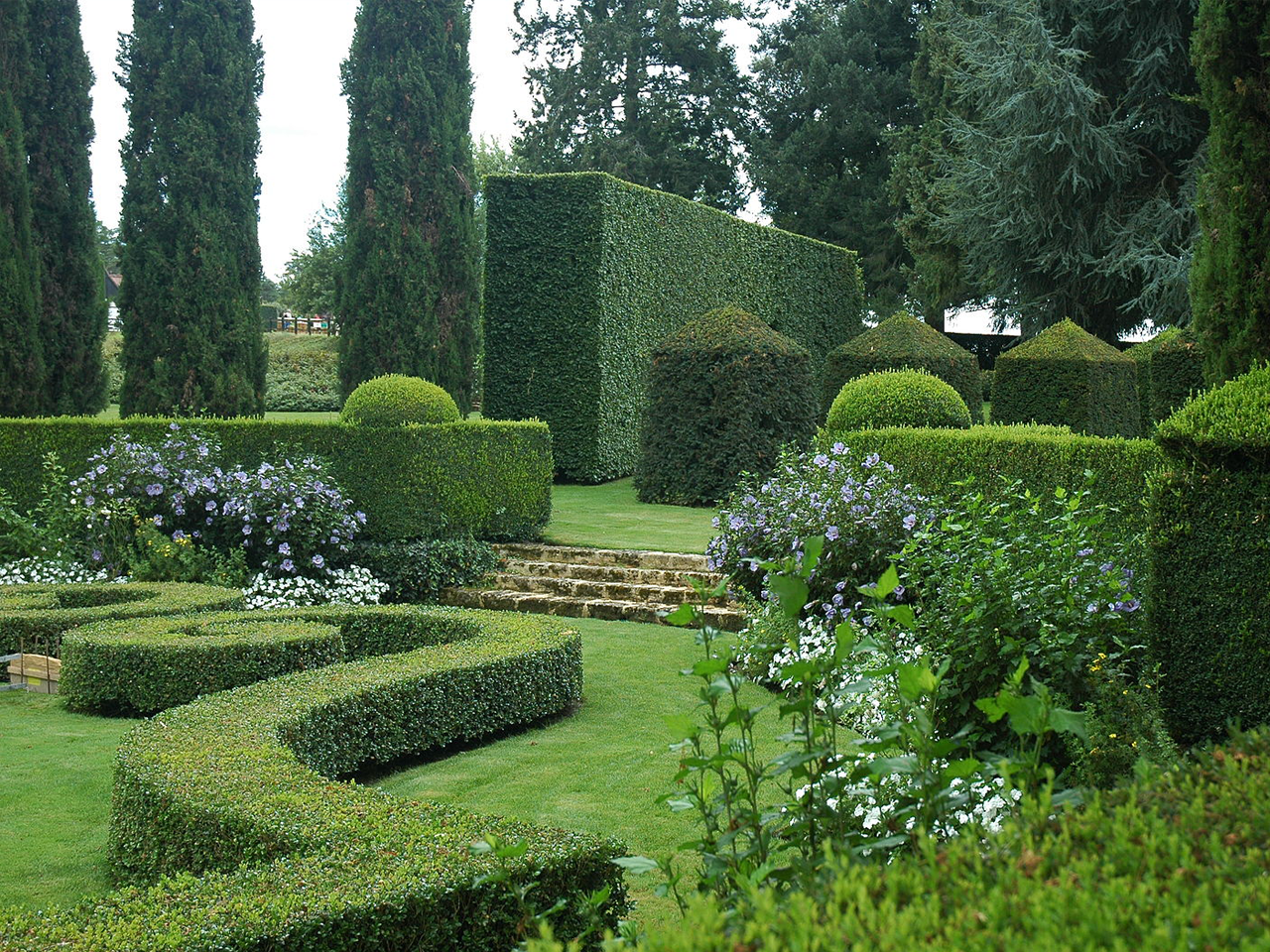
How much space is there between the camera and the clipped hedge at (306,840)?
3170 millimetres

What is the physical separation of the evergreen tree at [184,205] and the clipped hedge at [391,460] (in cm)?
489

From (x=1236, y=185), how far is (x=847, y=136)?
26.6 metres

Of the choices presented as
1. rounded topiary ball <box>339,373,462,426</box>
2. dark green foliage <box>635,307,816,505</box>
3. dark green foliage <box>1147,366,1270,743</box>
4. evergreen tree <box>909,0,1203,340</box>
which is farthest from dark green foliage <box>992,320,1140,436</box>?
dark green foliage <box>1147,366,1270,743</box>

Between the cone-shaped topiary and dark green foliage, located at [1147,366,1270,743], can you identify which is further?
the cone-shaped topiary

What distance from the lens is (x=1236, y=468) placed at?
4.54m

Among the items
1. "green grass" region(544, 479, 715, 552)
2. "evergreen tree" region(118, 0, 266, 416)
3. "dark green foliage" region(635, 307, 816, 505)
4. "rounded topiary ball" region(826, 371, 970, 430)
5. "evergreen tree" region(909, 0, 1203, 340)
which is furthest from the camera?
"evergreen tree" region(909, 0, 1203, 340)

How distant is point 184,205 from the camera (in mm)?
17188

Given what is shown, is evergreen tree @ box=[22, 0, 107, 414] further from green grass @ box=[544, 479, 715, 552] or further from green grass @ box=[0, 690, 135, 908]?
green grass @ box=[0, 690, 135, 908]

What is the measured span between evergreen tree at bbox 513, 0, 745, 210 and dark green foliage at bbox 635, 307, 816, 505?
17812mm

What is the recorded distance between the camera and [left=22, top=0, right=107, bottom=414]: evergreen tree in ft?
53.8

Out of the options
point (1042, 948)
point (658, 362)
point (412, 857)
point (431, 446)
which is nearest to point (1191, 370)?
point (658, 362)

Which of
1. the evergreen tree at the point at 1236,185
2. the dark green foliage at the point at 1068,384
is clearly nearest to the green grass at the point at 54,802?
the evergreen tree at the point at 1236,185

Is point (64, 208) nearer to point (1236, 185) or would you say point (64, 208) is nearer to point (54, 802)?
point (54, 802)

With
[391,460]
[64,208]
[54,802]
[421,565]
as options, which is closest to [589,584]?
[421,565]
